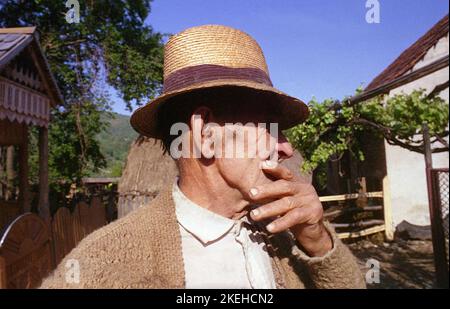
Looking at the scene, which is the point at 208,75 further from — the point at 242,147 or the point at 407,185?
the point at 407,185

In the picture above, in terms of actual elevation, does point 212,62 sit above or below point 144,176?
above

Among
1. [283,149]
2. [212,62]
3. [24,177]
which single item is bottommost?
[283,149]

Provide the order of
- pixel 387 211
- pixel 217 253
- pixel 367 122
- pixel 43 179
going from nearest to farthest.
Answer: pixel 217 253 → pixel 43 179 → pixel 367 122 → pixel 387 211

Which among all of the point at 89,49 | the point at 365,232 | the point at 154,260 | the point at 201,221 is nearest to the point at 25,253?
the point at 154,260

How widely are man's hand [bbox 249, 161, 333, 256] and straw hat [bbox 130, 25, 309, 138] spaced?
0.35 metres

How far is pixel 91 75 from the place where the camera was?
12.7 ft

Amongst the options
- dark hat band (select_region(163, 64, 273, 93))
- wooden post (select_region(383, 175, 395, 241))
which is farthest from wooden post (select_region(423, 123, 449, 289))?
wooden post (select_region(383, 175, 395, 241))

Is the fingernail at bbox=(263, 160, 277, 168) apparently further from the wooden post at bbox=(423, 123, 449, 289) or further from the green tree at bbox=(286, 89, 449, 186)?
the green tree at bbox=(286, 89, 449, 186)

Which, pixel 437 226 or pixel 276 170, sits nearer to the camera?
pixel 276 170

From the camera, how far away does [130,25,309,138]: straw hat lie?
1269mm

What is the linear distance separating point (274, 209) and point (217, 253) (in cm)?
35

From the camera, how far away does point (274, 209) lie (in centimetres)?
108

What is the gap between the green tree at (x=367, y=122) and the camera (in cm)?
514
